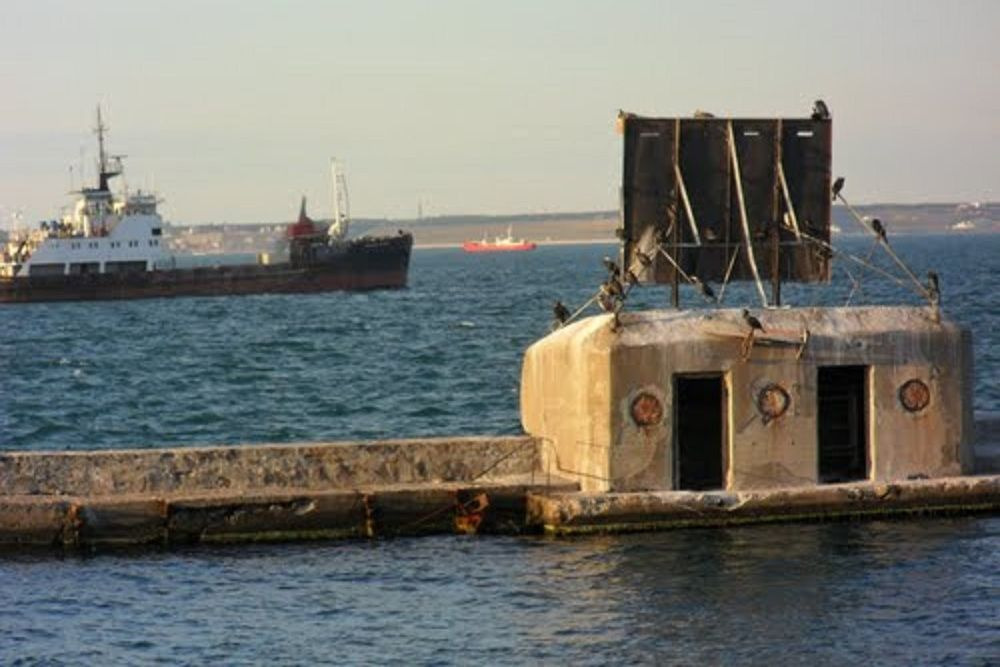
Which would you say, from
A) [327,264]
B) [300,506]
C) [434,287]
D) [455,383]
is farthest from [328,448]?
[434,287]

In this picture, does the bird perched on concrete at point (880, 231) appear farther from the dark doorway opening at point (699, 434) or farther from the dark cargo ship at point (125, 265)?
the dark cargo ship at point (125, 265)

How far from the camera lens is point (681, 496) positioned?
20.4m

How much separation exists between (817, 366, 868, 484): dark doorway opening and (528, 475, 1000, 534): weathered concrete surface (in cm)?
71

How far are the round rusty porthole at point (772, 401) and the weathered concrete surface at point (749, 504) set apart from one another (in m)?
0.77

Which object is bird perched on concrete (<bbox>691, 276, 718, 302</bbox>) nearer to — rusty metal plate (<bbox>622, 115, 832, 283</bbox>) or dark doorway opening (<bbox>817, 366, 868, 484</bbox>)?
rusty metal plate (<bbox>622, 115, 832, 283</bbox>)

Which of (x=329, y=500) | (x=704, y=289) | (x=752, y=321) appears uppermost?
(x=704, y=289)

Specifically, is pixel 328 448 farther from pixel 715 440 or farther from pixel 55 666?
pixel 55 666

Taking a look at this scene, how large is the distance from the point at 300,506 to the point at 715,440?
14.6 ft

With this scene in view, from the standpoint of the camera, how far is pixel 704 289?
21.3 metres

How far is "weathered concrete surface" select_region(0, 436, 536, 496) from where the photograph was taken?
72.1 ft

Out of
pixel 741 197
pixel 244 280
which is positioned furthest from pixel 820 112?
pixel 244 280

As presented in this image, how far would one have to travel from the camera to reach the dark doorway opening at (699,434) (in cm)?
2150

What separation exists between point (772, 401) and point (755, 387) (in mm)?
233

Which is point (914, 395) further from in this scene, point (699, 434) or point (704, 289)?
point (704, 289)
